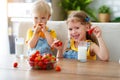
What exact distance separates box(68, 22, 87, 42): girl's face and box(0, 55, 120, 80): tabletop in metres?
0.30

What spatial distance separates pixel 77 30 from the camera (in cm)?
222

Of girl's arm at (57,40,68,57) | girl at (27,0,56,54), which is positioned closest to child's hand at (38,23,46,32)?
girl at (27,0,56,54)

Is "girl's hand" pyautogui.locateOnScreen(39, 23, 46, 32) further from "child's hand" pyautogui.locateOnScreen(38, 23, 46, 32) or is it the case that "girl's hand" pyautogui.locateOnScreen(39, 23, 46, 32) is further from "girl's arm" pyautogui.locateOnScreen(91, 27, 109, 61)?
"girl's arm" pyautogui.locateOnScreen(91, 27, 109, 61)

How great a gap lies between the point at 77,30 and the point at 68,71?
2.04 feet

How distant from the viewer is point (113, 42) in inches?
97.4

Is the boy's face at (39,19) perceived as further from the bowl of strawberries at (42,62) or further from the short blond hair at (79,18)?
the bowl of strawberries at (42,62)

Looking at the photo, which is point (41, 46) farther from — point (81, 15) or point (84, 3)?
point (84, 3)

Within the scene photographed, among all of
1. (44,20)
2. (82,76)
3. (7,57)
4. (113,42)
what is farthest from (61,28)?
(82,76)

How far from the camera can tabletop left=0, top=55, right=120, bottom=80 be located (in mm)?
1502

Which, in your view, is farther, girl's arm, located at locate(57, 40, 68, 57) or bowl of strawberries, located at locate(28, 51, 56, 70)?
girl's arm, located at locate(57, 40, 68, 57)

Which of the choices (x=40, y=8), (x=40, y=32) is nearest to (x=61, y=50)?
(x=40, y=32)

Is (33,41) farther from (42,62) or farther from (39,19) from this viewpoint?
(42,62)

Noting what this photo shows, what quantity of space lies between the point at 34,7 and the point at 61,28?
368 mm

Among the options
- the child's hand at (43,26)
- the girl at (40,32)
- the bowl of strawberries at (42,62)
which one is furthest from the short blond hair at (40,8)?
the bowl of strawberries at (42,62)
